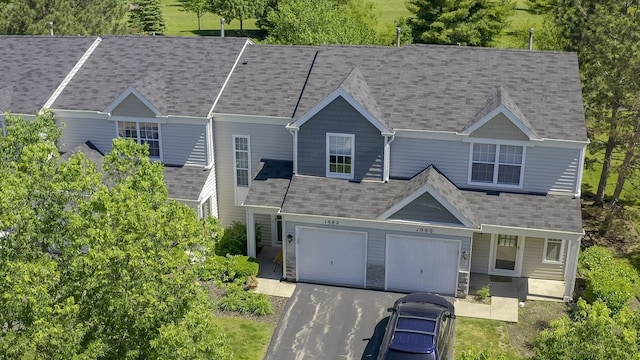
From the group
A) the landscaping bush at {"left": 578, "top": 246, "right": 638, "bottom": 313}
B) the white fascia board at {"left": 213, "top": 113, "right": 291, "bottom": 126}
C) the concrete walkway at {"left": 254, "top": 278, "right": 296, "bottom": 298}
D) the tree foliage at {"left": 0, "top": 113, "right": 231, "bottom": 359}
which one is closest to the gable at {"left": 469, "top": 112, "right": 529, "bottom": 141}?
the landscaping bush at {"left": 578, "top": 246, "right": 638, "bottom": 313}

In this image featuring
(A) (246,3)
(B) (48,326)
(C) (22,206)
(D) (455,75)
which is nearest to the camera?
(B) (48,326)

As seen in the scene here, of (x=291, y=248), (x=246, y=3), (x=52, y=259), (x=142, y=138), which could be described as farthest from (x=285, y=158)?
(x=246, y=3)

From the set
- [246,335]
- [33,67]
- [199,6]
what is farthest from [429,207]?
[199,6]

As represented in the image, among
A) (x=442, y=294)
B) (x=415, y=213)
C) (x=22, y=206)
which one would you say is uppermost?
(x=22, y=206)

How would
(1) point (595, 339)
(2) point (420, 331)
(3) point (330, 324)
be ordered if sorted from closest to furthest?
(1) point (595, 339), (2) point (420, 331), (3) point (330, 324)

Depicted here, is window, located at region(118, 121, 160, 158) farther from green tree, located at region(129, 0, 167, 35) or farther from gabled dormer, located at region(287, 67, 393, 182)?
green tree, located at region(129, 0, 167, 35)

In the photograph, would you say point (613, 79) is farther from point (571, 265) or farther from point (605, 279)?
point (605, 279)

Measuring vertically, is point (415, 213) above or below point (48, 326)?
below

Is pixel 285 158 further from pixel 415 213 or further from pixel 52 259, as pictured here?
pixel 52 259
